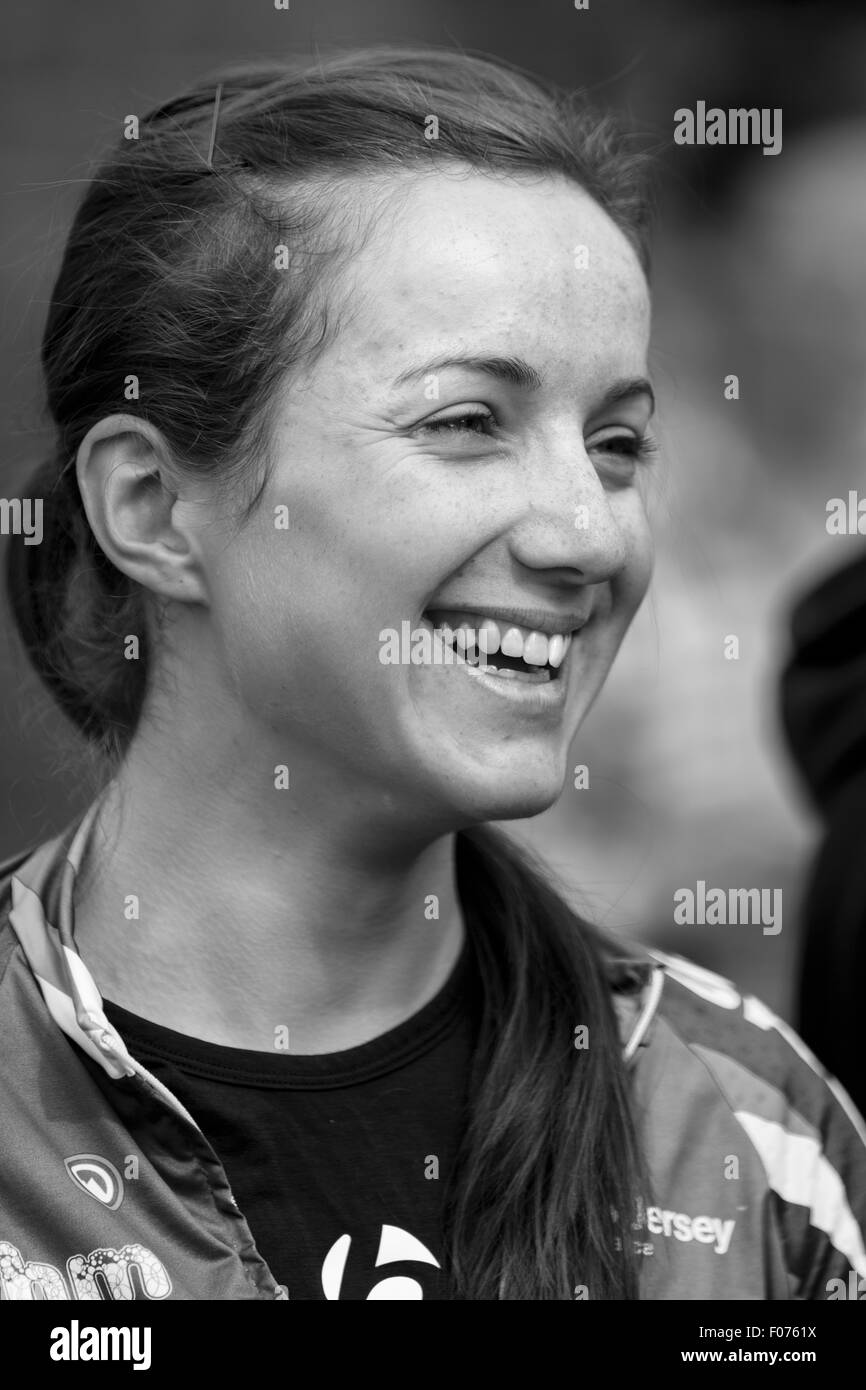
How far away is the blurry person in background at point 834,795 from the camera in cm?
210

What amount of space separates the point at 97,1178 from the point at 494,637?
66 centimetres

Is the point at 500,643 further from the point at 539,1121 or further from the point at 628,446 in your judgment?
the point at 539,1121

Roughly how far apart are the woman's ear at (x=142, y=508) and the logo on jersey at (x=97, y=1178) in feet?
1.93

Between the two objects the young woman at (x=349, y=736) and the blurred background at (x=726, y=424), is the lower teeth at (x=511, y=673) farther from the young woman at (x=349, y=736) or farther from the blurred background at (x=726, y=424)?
the blurred background at (x=726, y=424)

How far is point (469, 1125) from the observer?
1697mm

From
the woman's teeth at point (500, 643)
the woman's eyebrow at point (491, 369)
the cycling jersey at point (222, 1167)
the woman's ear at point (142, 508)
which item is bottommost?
the cycling jersey at point (222, 1167)

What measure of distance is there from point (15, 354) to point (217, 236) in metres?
0.51

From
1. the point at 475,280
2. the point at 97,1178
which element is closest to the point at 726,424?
the point at 475,280

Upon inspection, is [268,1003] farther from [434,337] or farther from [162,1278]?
[434,337]

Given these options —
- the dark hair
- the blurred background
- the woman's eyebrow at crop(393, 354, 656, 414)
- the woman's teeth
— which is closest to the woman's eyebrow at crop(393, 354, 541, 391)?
the woman's eyebrow at crop(393, 354, 656, 414)

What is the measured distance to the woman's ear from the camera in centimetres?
167

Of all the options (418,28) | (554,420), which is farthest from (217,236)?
(418,28)

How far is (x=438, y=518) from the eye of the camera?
1.54m

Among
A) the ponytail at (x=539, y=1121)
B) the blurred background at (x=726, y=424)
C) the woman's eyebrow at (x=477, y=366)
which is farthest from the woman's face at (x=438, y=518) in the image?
the blurred background at (x=726, y=424)
